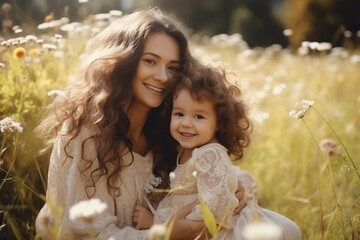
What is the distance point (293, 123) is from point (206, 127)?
8.03 ft

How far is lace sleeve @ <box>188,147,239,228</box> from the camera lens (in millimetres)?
2193

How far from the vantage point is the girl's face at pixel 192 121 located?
7.93 ft

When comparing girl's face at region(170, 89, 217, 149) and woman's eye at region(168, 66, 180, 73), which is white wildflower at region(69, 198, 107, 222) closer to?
girl's face at region(170, 89, 217, 149)

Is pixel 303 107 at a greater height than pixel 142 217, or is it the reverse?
pixel 303 107

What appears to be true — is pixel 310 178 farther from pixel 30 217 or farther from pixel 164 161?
pixel 30 217

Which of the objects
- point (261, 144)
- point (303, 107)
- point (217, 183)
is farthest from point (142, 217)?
point (261, 144)

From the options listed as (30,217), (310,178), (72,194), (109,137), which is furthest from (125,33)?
(310,178)

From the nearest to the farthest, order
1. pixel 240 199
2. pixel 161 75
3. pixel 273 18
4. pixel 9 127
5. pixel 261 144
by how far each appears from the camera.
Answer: pixel 9 127
pixel 240 199
pixel 161 75
pixel 261 144
pixel 273 18

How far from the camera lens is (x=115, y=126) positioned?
8.43ft

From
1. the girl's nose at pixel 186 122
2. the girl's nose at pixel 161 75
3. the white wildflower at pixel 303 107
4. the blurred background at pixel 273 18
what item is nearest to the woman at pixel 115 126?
the girl's nose at pixel 161 75

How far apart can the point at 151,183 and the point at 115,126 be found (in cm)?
35

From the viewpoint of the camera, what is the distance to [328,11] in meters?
16.3

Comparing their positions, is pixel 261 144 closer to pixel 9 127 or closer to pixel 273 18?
pixel 9 127

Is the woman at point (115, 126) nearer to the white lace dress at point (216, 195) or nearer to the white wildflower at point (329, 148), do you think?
the white lace dress at point (216, 195)
